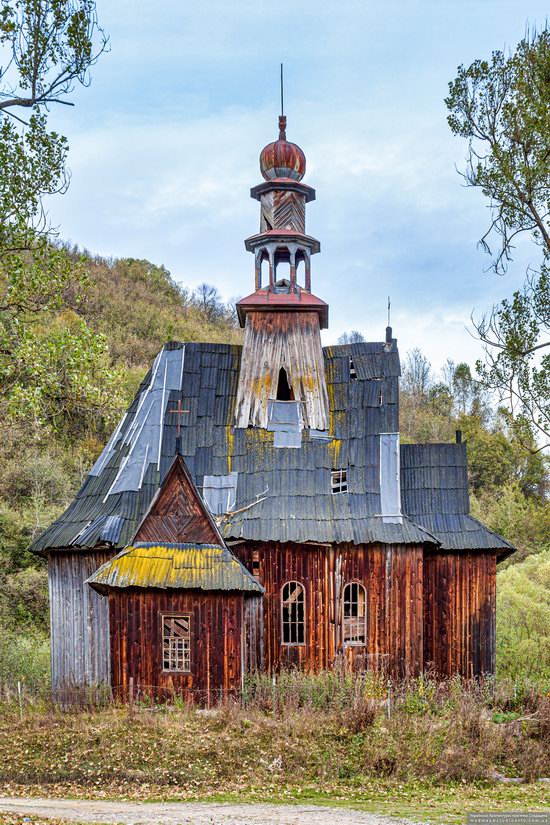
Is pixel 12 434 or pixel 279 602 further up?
pixel 12 434

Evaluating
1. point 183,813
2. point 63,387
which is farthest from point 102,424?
point 183,813

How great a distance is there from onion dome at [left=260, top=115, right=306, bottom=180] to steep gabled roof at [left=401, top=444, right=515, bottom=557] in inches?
324


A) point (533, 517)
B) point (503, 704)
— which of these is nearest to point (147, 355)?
point (533, 517)

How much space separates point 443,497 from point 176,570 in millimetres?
7465

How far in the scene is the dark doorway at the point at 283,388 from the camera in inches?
989

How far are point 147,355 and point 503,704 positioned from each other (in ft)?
145

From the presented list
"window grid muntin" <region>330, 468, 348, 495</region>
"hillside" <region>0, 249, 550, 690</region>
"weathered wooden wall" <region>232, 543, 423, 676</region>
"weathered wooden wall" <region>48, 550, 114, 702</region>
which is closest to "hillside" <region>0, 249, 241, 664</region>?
"hillside" <region>0, 249, 550, 690</region>

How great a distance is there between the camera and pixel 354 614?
22375 mm

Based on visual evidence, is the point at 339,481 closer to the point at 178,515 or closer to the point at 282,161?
the point at 178,515

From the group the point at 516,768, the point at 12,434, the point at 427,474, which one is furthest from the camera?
the point at 12,434

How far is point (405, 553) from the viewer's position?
22328 millimetres

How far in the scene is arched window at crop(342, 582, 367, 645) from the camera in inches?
873

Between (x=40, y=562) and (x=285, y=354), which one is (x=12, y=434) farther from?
(x=285, y=354)

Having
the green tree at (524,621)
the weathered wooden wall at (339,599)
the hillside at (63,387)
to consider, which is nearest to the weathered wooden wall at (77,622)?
the hillside at (63,387)
